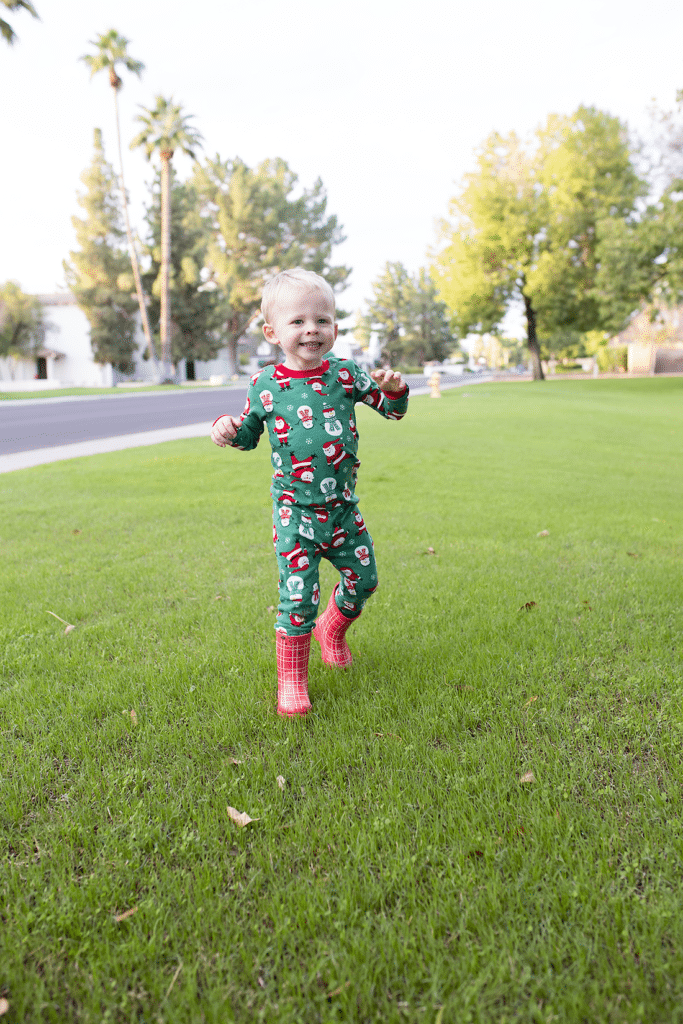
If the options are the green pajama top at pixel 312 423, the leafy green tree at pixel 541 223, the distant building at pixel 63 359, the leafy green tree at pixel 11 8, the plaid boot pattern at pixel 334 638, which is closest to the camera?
the green pajama top at pixel 312 423

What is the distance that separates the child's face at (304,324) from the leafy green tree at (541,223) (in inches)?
1440

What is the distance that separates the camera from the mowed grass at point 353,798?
1521 millimetres

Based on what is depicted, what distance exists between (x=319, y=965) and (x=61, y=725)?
1.52 m

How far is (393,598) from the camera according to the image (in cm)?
412

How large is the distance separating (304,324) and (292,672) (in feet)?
4.57

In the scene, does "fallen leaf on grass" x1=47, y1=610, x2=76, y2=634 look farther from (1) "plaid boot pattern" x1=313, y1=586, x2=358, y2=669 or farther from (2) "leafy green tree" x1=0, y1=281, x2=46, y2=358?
(2) "leafy green tree" x1=0, y1=281, x2=46, y2=358

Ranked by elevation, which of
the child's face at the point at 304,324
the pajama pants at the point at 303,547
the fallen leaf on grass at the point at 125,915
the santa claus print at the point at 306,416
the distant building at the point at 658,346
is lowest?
the fallen leaf on grass at the point at 125,915

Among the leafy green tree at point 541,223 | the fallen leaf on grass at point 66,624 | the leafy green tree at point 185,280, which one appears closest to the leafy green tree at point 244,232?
the leafy green tree at point 185,280

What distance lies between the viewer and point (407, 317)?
3447 inches

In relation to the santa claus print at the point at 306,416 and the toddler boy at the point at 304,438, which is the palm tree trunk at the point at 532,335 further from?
the santa claus print at the point at 306,416

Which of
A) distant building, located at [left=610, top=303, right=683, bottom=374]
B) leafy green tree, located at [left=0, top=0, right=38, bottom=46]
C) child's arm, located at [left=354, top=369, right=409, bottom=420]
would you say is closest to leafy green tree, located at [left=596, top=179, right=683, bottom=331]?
distant building, located at [left=610, top=303, right=683, bottom=374]

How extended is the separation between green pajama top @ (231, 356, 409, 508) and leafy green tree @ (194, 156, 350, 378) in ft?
161

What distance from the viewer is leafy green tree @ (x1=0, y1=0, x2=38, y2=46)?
800 inches

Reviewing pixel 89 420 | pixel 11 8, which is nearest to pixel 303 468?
pixel 89 420
